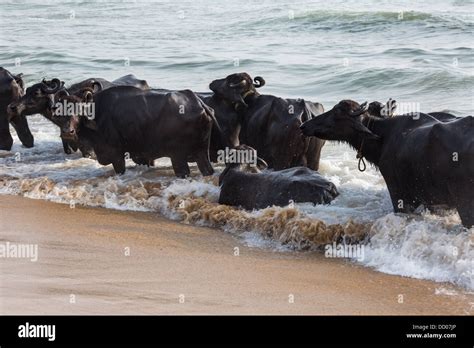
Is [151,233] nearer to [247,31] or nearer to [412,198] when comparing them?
[412,198]

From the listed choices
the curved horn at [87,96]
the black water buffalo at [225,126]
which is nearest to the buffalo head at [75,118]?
the curved horn at [87,96]

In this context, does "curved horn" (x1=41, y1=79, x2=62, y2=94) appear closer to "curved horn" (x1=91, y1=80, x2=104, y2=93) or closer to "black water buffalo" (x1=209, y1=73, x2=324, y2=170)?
"curved horn" (x1=91, y1=80, x2=104, y2=93)

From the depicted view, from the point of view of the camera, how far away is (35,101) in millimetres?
15758

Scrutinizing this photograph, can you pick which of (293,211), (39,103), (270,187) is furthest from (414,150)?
(39,103)

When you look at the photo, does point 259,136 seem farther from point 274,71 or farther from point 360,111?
point 274,71

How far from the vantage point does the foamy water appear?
32.7ft

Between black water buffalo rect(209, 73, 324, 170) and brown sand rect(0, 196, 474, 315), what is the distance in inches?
83.0

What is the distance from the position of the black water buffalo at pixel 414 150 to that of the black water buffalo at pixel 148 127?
2.08 meters

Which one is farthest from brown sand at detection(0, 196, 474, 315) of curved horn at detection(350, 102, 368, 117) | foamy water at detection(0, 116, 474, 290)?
curved horn at detection(350, 102, 368, 117)

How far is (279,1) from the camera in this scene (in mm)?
36812

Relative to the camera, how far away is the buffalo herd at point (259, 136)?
35.0 ft

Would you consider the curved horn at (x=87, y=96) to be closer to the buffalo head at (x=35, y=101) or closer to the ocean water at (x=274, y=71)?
the ocean water at (x=274, y=71)
